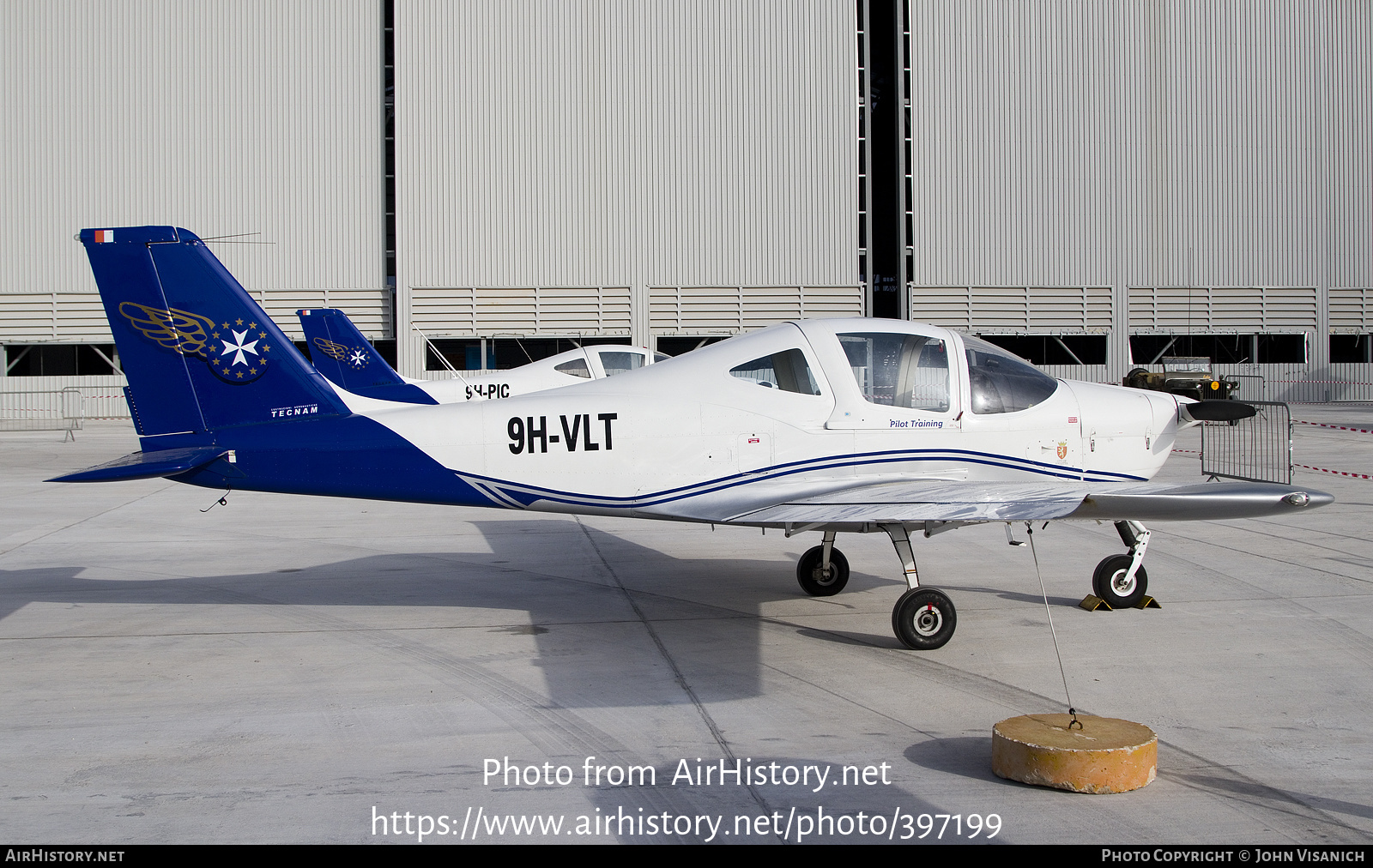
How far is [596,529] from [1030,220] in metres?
28.7

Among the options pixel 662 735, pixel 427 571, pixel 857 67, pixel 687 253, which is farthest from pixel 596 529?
pixel 857 67

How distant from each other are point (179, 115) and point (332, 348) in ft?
68.8

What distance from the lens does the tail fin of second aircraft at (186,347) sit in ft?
24.3

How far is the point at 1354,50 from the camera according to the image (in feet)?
123

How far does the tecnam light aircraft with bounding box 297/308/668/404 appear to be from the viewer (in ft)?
54.1

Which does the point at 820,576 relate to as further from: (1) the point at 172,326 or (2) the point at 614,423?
(1) the point at 172,326

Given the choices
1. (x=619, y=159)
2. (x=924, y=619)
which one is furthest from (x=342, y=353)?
(x=619, y=159)

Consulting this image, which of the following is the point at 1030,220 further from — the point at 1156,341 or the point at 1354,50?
the point at 1354,50

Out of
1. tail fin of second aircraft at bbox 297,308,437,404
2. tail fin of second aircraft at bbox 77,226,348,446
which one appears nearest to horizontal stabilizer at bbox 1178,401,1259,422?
tail fin of second aircraft at bbox 77,226,348,446

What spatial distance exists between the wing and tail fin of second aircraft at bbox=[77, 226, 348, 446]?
3.61 metres

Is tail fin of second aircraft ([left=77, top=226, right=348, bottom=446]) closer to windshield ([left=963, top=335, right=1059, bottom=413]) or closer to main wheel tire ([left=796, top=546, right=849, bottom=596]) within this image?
main wheel tire ([left=796, top=546, right=849, bottom=596])

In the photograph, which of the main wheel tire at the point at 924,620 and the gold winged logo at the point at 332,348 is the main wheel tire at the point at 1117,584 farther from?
the gold winged logo at the point at 332,348

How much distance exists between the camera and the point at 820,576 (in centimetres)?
857

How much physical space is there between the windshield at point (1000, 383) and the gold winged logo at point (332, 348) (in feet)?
46.9
